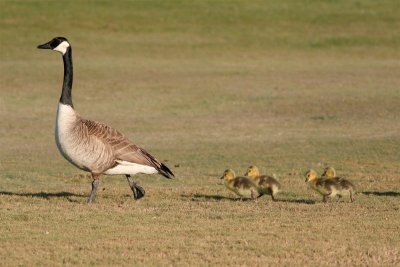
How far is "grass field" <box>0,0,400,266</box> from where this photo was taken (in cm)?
1042

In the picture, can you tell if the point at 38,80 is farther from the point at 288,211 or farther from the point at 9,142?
the point at 288,211

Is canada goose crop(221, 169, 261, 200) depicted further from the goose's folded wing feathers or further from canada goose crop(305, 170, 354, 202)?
the goose's folded wing feathers

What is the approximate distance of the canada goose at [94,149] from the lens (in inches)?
508

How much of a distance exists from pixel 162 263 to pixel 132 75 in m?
25.4

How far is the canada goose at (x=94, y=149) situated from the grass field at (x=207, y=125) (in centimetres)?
45

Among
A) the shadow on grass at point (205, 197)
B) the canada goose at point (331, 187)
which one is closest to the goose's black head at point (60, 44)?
the shadow on grass at point (205, 197)

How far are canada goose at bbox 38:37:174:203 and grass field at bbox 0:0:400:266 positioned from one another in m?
0.45

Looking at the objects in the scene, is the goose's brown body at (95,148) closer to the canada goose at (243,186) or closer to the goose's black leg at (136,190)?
the goose's black leg at (136,190)

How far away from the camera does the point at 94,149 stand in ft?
42.7

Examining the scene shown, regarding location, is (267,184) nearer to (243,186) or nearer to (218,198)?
(243,186)

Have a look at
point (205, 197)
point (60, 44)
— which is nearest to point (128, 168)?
point (205, 197)

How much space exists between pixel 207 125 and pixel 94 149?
11.6 meters

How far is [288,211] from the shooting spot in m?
12.4

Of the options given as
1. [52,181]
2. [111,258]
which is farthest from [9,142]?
[111,258]
